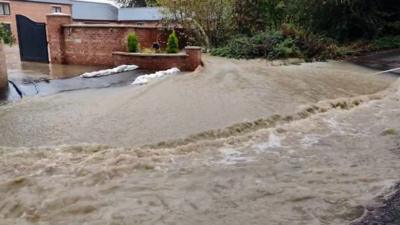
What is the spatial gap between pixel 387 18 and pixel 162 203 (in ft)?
55.2

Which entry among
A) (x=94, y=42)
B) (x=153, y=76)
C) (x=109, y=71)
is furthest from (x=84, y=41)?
(x=153, y=76)

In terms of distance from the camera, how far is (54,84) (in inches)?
416

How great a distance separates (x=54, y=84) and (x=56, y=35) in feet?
15.4

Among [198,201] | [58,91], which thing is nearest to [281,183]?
[198,201]

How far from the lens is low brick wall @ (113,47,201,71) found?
39.9 feet

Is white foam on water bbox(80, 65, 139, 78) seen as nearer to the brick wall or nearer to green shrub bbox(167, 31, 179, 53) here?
green shrub bbox(167, 31, 179, 53)

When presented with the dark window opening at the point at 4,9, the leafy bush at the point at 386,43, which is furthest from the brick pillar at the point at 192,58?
the dark window opening at the point at 4,9

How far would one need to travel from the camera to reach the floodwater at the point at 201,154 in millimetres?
4391

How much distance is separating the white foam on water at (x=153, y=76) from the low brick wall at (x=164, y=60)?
0.30 meters

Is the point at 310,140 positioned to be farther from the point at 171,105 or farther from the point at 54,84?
the point at 54,84

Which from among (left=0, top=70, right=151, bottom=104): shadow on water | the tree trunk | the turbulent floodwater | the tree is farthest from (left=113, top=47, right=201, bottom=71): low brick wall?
the tree trunk

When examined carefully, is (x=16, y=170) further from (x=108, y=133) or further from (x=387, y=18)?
(x=387, y=18)

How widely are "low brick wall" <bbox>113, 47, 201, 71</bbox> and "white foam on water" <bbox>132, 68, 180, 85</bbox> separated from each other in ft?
1.00

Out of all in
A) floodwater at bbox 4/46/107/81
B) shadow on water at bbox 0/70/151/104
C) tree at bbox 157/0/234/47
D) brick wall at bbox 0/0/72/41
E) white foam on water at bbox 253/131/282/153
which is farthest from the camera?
brick wall at bbox 0/0/72/41
